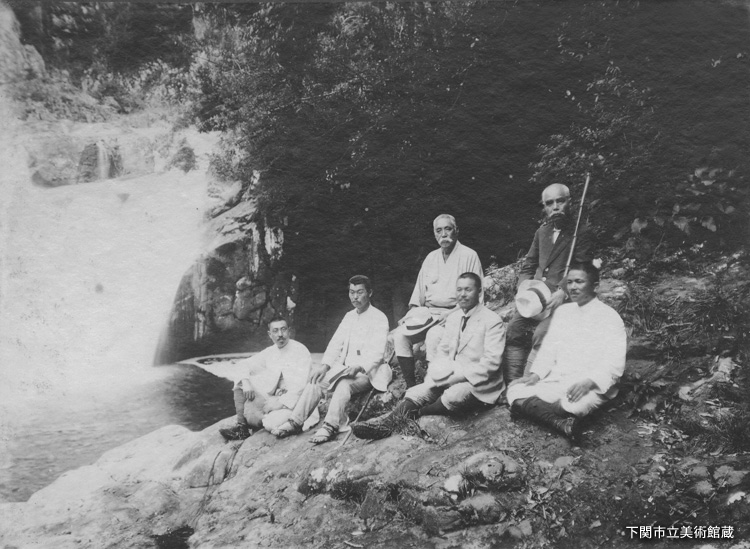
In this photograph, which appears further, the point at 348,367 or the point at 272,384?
the point at 272,384

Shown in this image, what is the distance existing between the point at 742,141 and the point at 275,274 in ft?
12.5

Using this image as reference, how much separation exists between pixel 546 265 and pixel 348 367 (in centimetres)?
157

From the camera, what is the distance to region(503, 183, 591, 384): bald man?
3705 mm

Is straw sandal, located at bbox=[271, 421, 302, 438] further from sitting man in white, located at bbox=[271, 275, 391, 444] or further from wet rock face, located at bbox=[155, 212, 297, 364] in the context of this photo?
wet rock face, located at bbox=[155, 212, 297, 364]

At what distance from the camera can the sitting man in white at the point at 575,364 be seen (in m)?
3.29

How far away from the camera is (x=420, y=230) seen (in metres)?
4.54

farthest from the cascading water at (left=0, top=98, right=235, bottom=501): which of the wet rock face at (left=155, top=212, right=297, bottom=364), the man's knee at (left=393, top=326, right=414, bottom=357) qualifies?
the man's knee at (left=393, top=326, right=414, bottom=357)

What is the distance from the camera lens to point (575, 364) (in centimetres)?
345

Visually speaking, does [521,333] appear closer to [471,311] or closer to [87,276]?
[471,311]

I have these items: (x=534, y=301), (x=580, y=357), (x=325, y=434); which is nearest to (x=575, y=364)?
(x=580, y=357)

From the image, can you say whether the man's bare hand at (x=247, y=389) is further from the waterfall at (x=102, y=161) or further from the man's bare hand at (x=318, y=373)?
the waterfall at (x=102, y=161)

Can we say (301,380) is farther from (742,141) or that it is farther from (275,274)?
(742,141)

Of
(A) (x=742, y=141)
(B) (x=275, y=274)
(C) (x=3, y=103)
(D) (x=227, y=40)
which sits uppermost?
(D) (x=227, y=40)

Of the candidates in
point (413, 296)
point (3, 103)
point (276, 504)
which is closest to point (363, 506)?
point (276, 504)
